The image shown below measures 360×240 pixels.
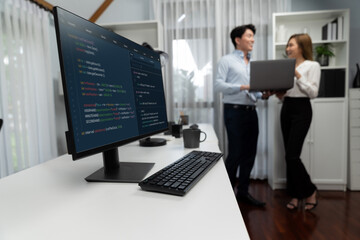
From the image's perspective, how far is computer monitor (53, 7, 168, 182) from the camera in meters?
0.58

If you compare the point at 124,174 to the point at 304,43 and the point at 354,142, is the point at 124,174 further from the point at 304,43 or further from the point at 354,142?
the point at 354,142

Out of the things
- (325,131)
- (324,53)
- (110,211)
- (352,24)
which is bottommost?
(325,131)

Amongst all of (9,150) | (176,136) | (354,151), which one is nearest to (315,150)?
(354,151)

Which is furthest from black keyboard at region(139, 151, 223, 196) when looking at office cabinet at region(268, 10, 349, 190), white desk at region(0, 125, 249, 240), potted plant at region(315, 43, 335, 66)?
potted plant at region(315, 43, 335, 66)

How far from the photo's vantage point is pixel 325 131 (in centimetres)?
274

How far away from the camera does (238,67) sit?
2324 millimetres

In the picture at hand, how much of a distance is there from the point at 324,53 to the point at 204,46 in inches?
54.7

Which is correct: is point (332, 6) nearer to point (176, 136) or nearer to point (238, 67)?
point (238, 67)

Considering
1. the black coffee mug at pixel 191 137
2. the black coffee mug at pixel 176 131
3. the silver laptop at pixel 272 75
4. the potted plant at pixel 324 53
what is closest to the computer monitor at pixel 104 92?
the black coffee mug at pixel 191 137

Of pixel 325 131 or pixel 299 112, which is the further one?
pixel 325 131

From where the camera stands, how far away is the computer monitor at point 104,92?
0.58m

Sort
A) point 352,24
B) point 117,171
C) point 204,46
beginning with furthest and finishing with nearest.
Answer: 1. point 204,46
2. point 352,24
3. point 117,171

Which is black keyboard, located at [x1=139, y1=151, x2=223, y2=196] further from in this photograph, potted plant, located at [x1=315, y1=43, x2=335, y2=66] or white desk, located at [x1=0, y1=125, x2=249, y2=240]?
potted plant, located at [x1=315, y1=43, x2=335, y2=66]

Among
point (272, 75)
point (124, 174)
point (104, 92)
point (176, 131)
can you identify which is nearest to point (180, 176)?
A: point (124, 174)
